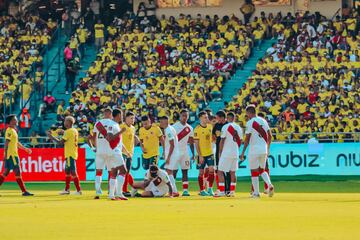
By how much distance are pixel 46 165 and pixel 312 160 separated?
31.6ft

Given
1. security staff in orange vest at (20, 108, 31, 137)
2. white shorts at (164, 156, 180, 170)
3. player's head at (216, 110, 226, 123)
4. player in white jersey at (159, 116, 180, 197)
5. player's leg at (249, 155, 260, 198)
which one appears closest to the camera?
player's leg at (249, 155, 260, 198)

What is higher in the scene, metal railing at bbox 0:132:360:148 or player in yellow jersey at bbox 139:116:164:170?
player in yellow jersey at bbox 139:116:164:170

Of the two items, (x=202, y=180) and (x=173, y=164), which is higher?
(x=173, y=164)

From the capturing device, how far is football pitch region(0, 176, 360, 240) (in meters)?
17.8

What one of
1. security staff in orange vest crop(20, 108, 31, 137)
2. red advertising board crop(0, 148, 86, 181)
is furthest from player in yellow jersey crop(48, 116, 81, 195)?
security staff in orange vest crop(20, 108, 31, 137)

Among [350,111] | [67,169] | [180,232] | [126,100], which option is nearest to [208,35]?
[126,100]

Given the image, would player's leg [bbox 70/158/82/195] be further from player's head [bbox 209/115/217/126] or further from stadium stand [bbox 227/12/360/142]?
stadium stand [bbox 227/12/360/142]

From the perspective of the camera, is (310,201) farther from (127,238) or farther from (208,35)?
(208,35)

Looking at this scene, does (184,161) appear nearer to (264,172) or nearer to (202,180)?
(202,180)

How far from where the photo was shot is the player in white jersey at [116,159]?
27875mm

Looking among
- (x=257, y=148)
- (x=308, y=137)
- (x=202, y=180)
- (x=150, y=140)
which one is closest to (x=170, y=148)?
(x=150, y=140)

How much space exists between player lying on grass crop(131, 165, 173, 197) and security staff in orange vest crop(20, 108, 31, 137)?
1960 cm

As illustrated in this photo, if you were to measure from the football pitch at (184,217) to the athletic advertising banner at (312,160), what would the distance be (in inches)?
399

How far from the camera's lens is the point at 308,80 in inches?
1859
